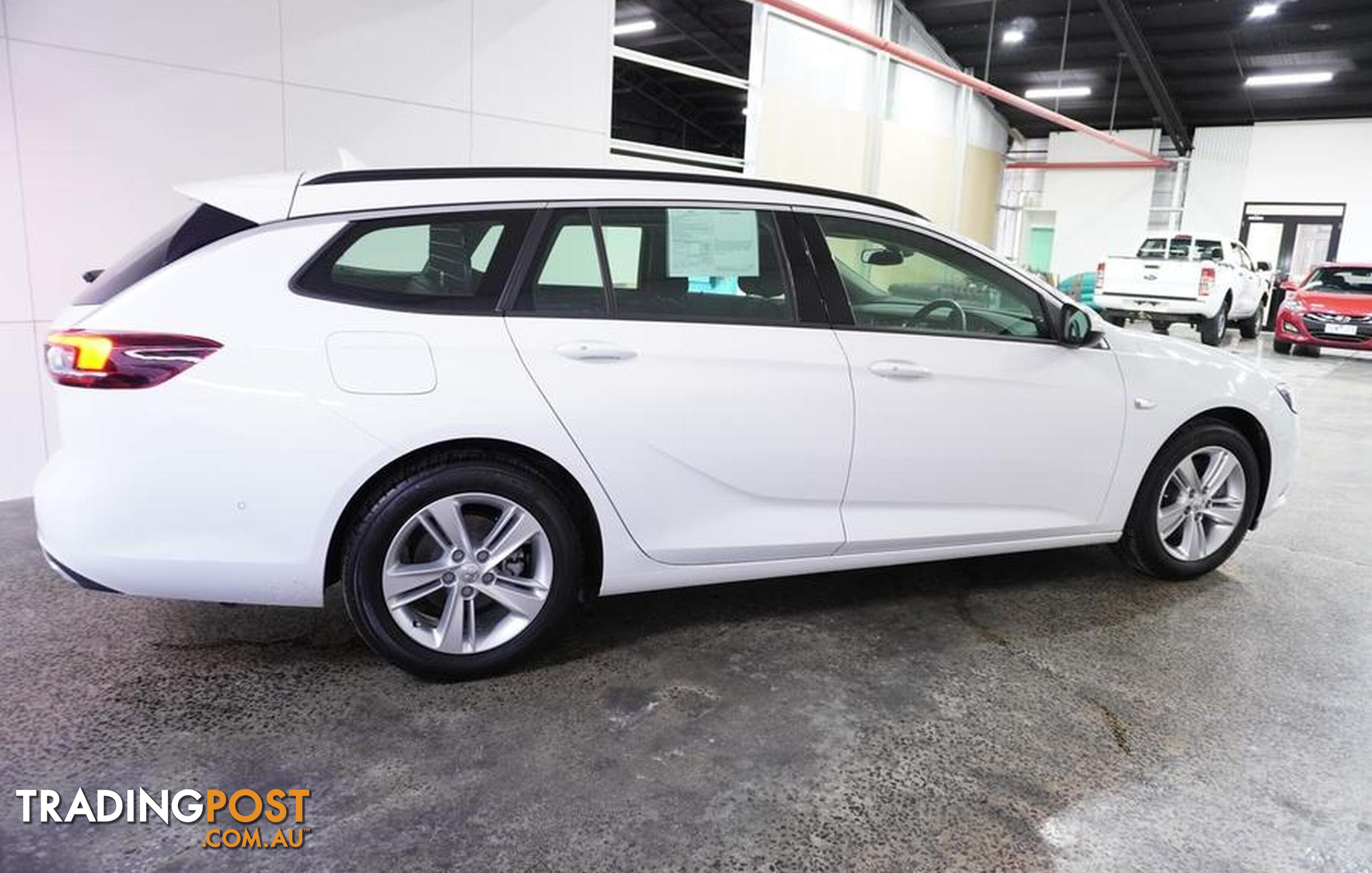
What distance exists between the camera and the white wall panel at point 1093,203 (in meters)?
21.5

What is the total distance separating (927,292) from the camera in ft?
11.2

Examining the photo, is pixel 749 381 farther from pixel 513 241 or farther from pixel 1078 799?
pixel 1078 799

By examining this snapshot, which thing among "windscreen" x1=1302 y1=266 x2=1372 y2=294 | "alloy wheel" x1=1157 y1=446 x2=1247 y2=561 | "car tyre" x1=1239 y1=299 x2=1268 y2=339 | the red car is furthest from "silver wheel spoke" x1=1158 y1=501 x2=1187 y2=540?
"car tyre" x1=1239 y1=299 x2=1268 y2=339

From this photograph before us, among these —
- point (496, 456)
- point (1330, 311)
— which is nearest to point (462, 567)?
point (496, 456)

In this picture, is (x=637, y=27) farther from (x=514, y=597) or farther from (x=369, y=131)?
(x=514, y=597)

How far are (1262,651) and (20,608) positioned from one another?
4.35 m

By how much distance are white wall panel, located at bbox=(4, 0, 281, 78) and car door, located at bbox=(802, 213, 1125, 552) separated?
3.64 metres

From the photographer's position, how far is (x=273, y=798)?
209 centimetres

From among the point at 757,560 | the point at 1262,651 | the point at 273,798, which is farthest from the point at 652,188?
the point at 1262,651

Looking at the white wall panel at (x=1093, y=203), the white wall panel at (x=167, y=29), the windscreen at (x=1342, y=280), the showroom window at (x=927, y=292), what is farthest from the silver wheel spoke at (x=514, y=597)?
the white wall panel at (x=1093, y=203)

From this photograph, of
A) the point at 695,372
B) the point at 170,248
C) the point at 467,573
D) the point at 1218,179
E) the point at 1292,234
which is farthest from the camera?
the point at 1218,179

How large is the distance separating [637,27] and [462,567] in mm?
14305

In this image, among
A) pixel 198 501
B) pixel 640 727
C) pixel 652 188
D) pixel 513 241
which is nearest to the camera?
pixel 198 501

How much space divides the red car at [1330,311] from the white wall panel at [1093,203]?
26.8 ft
